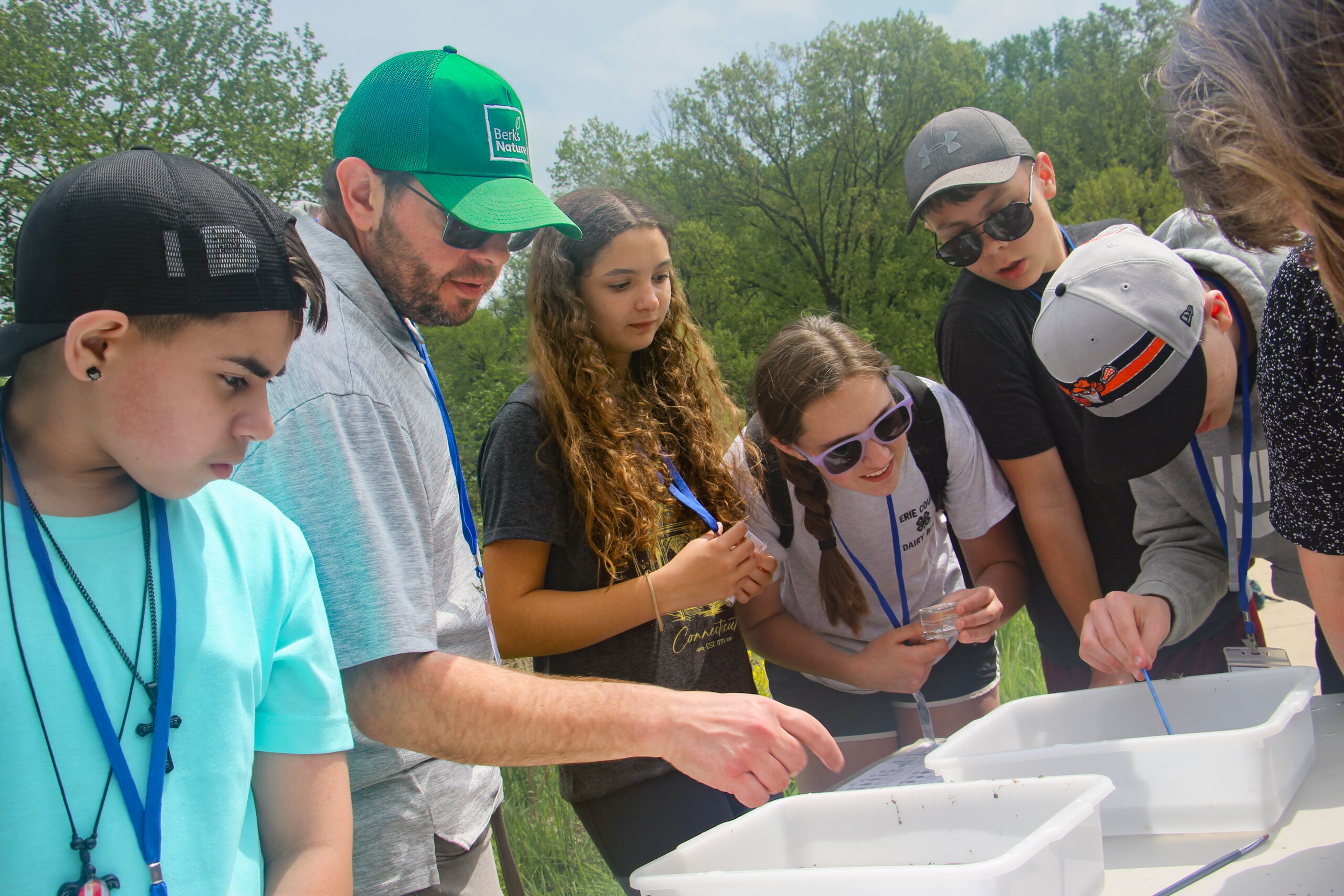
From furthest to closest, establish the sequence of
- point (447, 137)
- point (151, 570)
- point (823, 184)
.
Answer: point (823, 184) → point (447, 137) → point (151, 570)

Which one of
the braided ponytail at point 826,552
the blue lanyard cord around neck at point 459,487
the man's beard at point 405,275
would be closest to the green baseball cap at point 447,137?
the man's beard at point 405,275

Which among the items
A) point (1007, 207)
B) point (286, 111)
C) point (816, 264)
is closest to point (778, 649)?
point (1007, 207)

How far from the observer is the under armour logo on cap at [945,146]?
2518 mm

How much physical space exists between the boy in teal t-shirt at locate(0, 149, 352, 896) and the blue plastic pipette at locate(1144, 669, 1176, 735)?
1312 millimetres

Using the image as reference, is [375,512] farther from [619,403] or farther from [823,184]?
[823,184]

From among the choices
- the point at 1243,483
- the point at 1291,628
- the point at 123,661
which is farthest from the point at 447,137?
the point at 1291,628

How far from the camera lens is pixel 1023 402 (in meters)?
2.32

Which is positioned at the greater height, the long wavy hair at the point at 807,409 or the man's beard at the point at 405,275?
the man's beard at the point at 405,275

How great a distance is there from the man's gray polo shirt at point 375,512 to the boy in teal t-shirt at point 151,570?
0.09 m

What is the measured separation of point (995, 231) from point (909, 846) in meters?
1.68

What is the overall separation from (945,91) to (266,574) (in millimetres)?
21612

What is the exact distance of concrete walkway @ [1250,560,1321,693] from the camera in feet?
17.4

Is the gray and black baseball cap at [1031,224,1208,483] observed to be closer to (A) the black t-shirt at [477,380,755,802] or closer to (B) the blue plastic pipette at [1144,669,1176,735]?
(B) the blue plastic pipette at [1144,669,1176,735]

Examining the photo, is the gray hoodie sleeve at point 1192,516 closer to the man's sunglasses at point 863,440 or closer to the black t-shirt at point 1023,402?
the black t-shirt at point 1023,402
